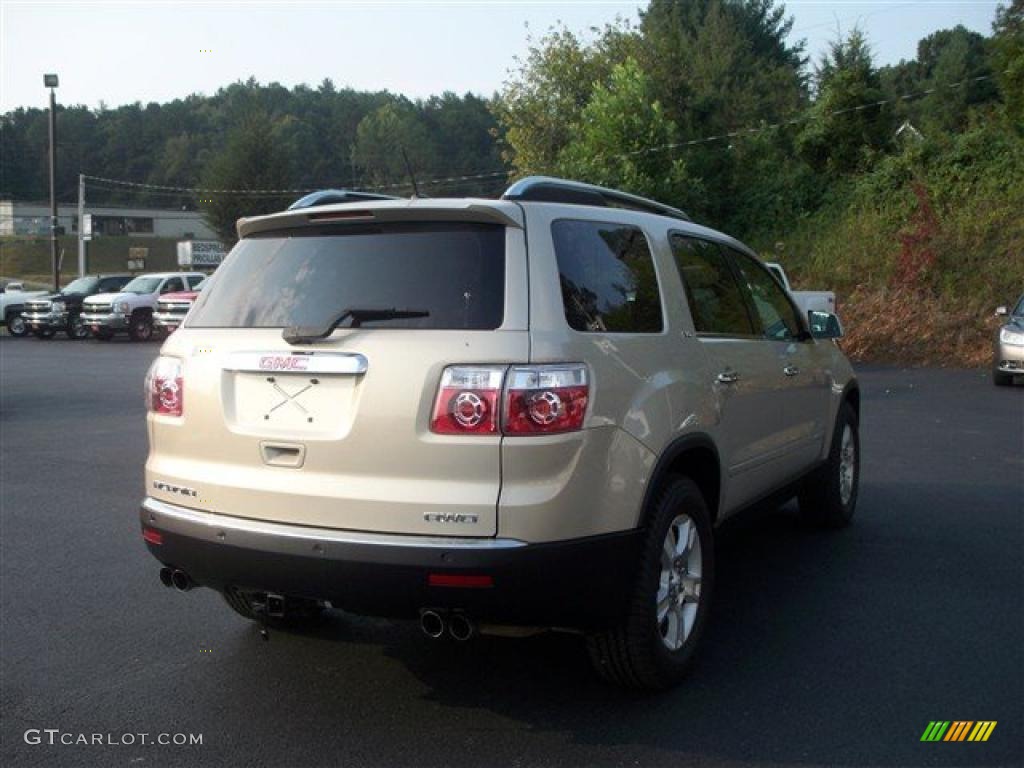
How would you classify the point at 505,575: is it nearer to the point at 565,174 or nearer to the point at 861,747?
the point at 861,747

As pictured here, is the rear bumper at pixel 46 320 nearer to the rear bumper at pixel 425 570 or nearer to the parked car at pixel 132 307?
the parked car at pixel 132 307

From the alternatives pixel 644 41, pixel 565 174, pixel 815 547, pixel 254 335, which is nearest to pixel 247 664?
pixel 254 335

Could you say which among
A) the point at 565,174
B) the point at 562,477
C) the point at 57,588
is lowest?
the point at 57,588

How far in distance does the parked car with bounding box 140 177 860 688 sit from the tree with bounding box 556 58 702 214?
2569 cm

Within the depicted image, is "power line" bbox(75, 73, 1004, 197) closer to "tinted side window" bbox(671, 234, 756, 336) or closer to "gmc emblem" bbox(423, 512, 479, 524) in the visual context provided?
"tinted side window" bbox(671, 234, 756, 336)

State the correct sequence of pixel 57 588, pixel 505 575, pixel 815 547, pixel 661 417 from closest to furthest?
pixel 505 575 < pixel 661 417 < pixel 57 588 < pixel 815 547

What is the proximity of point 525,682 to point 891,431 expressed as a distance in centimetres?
815

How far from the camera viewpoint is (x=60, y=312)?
31.3 m

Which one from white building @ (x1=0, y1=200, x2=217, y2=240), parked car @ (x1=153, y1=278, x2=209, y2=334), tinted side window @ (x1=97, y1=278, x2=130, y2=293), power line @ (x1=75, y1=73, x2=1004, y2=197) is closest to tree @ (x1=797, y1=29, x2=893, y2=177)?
power line @ (x1=75, y1=73, x2=1004, y2=197)

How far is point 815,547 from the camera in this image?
634 centimetres

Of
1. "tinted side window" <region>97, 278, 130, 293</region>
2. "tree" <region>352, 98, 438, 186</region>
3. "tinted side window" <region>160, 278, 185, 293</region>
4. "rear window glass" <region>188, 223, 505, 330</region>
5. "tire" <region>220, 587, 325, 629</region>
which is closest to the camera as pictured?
"rear window glass" <region>188, 223, 505, 330</region>

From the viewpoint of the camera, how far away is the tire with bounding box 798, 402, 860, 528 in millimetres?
6451

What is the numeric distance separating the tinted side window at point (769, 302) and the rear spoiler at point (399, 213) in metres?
2.14

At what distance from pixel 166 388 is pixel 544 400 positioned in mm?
1629
